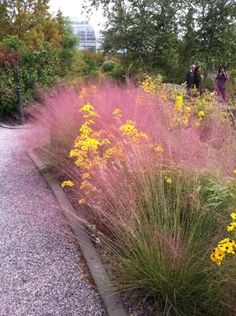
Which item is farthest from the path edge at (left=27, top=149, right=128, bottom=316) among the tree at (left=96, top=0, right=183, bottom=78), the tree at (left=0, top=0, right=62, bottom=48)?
the tree at (left=0, top=0, right=62, bottom=48)

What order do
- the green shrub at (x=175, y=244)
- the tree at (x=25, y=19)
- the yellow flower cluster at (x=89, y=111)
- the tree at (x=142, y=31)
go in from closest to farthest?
the green shrub at (x=175, y=244) → the yellow flower cluster at (x=89, y=111) → the tree at (x=142, y=31) → the tree at (x=25, y=19)

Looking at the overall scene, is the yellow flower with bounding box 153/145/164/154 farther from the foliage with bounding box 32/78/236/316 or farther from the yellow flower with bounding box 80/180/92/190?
the yellow flower with bounding box 80/180/92/190

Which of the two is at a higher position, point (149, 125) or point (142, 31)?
point (142, 31)

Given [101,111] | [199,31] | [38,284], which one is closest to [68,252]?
[38,284]

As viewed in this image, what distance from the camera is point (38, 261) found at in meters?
→ 3.17

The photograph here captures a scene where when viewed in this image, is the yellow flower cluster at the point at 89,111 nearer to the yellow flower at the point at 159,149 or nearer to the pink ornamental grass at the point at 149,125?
the pink ornamental grass at the point at 149,125

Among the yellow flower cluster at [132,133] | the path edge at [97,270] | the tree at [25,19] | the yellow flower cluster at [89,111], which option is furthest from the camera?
the tree at [25,19]

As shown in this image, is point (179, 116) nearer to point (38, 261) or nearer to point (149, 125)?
point (149, 125)

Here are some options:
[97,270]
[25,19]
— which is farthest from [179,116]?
[25,19]

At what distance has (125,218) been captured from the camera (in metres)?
2.63

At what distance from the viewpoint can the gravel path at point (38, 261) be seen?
263 centimetres

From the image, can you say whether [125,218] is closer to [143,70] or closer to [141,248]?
[141,248]

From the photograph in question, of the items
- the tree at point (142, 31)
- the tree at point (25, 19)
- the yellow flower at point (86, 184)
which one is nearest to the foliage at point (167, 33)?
the tree at point (142, 31)

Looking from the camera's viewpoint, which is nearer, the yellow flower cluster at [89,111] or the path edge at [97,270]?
the path edge at [97,270]
